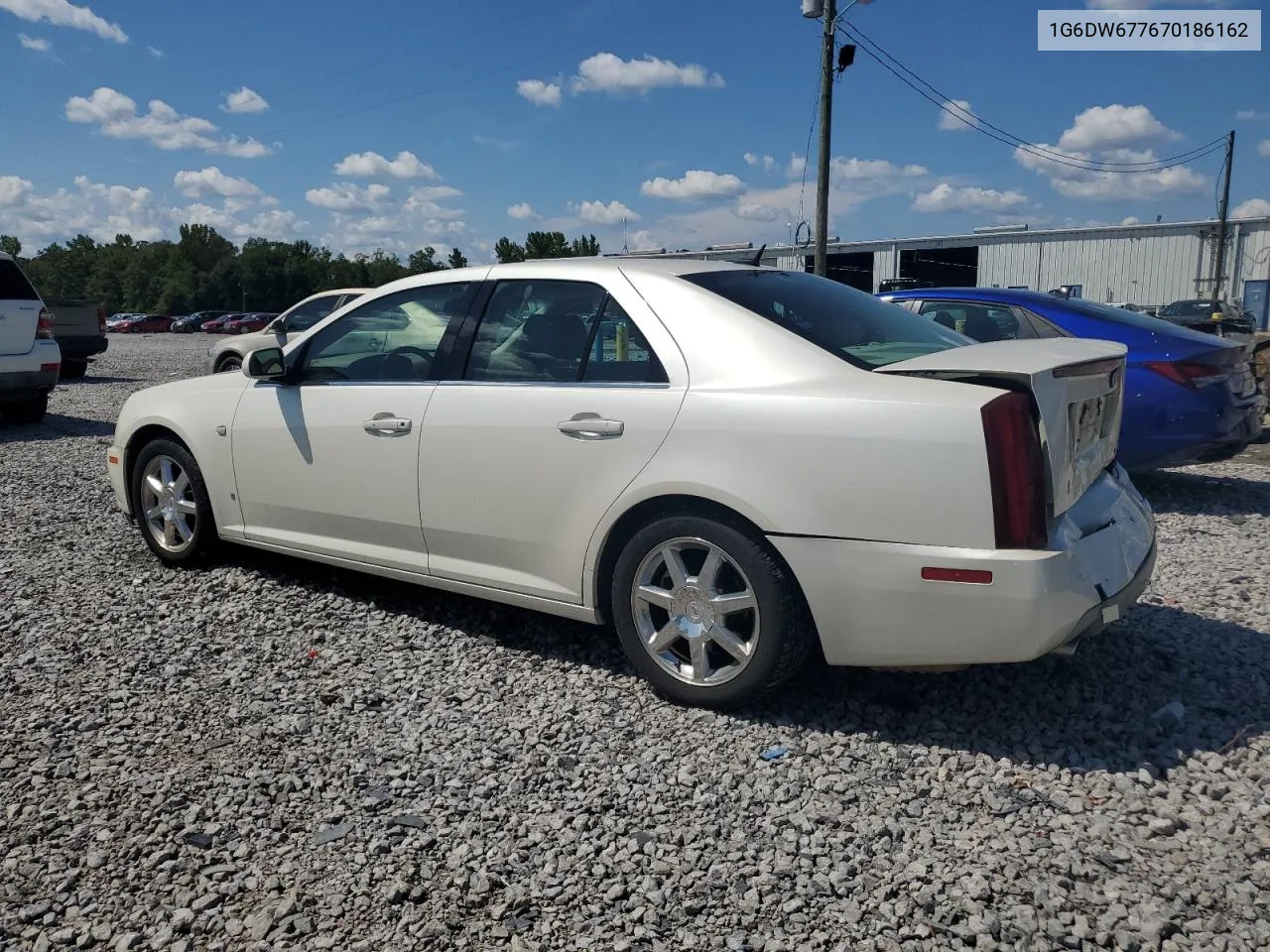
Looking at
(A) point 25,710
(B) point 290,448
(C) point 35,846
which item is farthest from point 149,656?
(C) point 35,846

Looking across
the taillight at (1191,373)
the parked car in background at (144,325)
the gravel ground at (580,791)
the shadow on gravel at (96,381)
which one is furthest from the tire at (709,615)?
the parked car in background at (144,325)

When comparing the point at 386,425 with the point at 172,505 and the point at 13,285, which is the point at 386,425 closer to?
the point at 172,505

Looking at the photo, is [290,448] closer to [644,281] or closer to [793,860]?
[644,281]

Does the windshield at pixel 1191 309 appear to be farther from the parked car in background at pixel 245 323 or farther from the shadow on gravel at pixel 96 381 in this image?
the parked car in background at pixel 245 323

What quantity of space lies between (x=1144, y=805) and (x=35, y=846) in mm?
3092

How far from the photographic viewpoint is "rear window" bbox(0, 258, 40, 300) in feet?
34.8

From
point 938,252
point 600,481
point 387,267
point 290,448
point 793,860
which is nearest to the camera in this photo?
point 793,860

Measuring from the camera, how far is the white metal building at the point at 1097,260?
44781 millimetres

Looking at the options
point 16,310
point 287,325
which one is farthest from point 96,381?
point 16,310

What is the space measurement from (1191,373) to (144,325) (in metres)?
67.1

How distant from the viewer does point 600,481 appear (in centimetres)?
355

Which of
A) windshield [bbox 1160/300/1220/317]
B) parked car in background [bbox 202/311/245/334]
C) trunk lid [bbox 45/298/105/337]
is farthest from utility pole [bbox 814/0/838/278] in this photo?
parked car in background [bbox 202/311/245/334]

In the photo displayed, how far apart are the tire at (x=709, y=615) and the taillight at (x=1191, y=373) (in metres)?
4.39

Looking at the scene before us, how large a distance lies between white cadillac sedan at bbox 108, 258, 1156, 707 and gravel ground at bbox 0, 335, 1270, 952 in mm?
352
